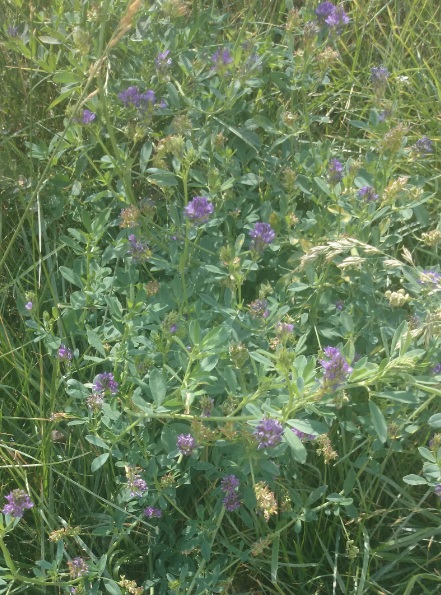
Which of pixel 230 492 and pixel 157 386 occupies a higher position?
pixel 157 386

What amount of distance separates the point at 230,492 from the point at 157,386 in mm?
349

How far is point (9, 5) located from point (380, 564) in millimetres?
2109

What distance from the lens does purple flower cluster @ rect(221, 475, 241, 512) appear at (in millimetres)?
1894

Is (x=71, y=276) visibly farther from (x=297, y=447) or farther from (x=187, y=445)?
(x=297, y=447)

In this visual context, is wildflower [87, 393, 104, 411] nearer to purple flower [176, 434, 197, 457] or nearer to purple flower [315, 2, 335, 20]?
purple flower [176, 434, 197, 457]

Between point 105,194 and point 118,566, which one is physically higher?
point 105,194

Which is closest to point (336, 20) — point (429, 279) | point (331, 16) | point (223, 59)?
point (331, 16)

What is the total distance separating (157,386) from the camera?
175 centimetres

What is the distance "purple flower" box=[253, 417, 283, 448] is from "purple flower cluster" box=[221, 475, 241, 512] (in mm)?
284

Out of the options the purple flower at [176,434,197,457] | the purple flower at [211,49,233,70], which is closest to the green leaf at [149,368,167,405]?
the purple flower at [176,434,197,457]

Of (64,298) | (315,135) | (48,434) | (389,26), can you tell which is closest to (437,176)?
(315,135)

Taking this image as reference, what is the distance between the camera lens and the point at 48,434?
6.59ft

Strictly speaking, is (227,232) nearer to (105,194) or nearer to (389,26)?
(105,194)

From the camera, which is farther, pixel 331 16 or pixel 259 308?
pixel 331 16
